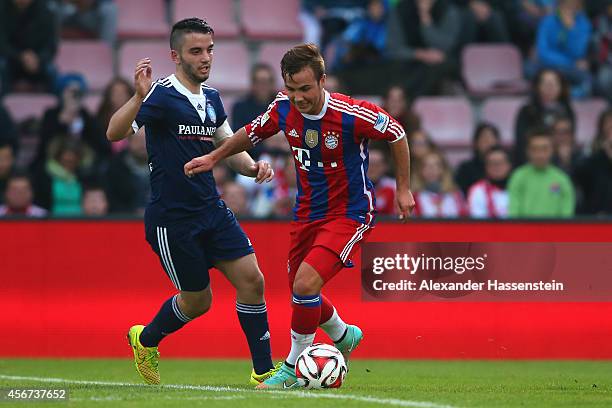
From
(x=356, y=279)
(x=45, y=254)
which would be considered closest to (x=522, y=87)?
(x=356, y=279)

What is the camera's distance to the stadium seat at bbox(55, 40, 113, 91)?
1666 cm

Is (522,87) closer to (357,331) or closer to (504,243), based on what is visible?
(504,243)

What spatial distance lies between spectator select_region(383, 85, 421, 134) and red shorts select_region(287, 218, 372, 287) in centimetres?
607

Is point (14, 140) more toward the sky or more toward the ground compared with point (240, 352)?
more toward the sky

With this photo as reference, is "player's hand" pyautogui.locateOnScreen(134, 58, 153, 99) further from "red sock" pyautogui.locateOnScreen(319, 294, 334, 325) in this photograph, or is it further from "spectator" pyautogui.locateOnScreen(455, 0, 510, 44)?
"spectator" pyautogui.locateOnScreen(455, 0, 510, 44)

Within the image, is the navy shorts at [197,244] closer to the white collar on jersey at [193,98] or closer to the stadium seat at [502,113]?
the white collar on jersey at [193,98]

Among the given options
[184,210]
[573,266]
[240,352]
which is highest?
[184,210]

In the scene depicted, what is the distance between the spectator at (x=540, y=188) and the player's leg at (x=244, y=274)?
Answer: 539cm

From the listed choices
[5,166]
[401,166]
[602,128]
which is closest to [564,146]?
[602,128]

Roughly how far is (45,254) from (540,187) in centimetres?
523

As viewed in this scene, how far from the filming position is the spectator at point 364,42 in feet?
54.4

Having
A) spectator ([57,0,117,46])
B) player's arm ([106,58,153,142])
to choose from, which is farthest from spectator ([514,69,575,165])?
player's arm ([106,58,153,142])

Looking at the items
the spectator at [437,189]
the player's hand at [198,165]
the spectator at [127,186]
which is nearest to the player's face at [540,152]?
the spectator at [437,189]

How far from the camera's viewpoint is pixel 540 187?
45.1ft
